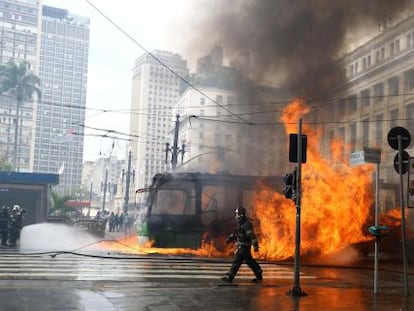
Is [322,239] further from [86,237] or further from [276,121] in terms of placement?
[86,237]

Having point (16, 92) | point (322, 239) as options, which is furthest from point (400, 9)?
point (16, 92)

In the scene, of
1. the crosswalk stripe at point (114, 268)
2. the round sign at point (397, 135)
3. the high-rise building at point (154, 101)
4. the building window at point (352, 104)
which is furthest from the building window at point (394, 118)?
the round sign at point (397, 135)

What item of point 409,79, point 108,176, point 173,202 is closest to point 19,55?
point 108,176

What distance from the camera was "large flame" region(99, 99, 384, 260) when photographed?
16.6 metres

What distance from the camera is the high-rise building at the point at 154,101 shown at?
23944 millimetres

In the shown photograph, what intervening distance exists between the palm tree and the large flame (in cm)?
3884

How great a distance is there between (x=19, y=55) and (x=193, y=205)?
132 ft

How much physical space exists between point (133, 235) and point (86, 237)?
6.90ft

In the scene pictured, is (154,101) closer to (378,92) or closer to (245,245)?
(378,92)

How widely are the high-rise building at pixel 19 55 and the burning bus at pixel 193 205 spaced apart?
111 ft

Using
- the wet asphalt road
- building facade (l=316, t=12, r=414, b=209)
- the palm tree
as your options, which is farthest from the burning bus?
the palm tree

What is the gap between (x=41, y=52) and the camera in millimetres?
49000

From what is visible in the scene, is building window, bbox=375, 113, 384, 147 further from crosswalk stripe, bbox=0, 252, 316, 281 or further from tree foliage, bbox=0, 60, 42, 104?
tree foliage, bbox=0, 60, 42, 104

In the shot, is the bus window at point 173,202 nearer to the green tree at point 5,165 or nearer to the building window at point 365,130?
the building window at point 365,130
